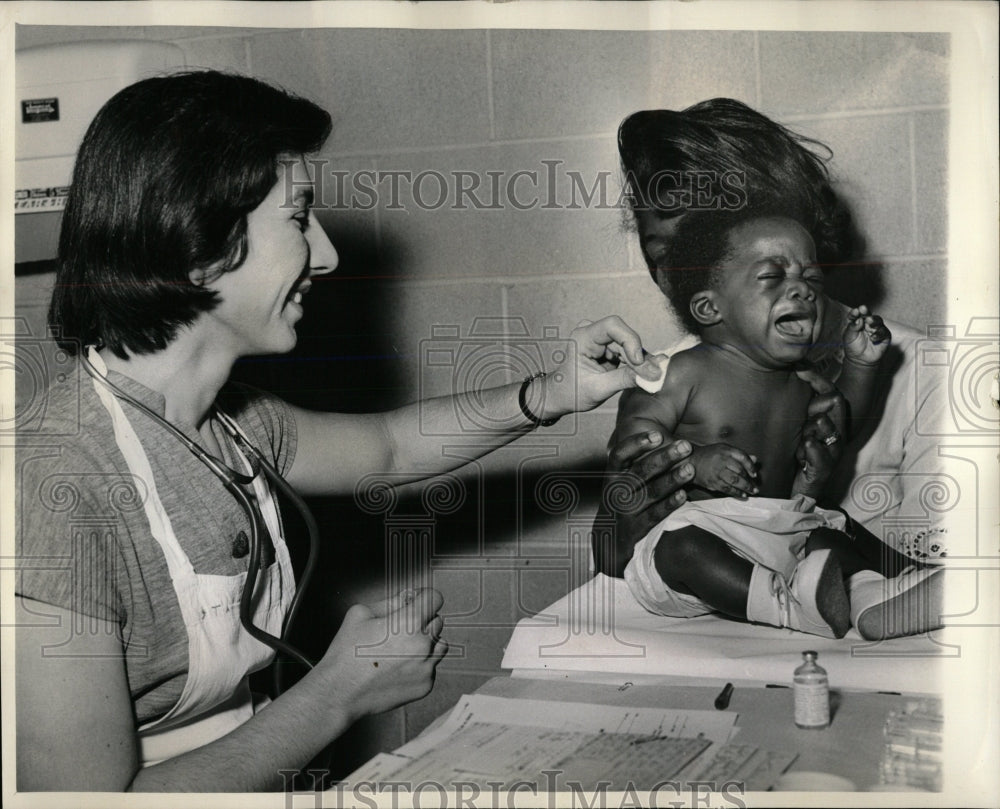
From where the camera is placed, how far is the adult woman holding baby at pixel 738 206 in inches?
51.6

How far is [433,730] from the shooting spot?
1302 mm

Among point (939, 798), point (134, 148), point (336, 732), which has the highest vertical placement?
point (134, 148)

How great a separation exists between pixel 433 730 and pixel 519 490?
355 millimetres

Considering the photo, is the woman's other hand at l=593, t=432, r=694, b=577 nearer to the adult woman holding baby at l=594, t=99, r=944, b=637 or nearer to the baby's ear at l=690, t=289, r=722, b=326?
the adult woman holding baby at l=594, t=99, r=944, b=637

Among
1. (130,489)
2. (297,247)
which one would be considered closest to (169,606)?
(130,489)

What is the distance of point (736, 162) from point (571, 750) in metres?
0.84

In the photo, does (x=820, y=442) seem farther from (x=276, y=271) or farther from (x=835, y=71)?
(x=276, y=271)

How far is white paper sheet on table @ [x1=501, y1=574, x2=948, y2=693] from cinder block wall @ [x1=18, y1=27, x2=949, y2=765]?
0.14 feet

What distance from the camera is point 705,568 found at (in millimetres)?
1296

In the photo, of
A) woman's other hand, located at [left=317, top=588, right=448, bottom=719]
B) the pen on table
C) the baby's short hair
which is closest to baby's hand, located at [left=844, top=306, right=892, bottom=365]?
the baby's short hair

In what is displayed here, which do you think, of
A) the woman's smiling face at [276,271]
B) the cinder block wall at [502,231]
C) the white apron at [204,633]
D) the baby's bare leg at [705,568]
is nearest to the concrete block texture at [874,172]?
the cinder block wall at [502,231]

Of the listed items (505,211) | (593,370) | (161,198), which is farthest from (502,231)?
(161,198)

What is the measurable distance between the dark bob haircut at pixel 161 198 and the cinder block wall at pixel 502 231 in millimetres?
69

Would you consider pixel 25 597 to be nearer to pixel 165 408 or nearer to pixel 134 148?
pixel 165 408
